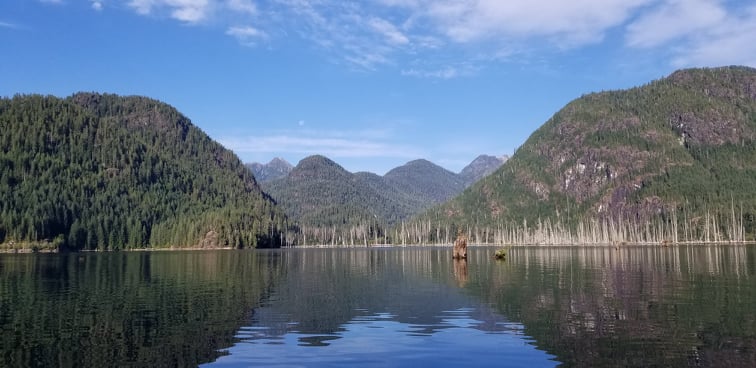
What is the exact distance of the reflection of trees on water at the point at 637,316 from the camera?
33812 mm

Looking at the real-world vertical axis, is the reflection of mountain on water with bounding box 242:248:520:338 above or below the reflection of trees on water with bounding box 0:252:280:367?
below

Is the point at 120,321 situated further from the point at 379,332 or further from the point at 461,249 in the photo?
the point at 461,249

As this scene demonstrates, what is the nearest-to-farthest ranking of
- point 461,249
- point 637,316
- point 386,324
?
point 386,324
point 637,316
point 461,249

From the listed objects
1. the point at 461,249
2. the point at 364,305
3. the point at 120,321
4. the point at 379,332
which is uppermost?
the point at 461,249

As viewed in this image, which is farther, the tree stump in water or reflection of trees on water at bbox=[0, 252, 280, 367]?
the tree stump in water

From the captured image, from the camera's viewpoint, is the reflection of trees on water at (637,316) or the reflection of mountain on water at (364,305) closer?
the reflection of trees on water at (637,316)

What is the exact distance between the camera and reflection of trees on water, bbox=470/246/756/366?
111 ft

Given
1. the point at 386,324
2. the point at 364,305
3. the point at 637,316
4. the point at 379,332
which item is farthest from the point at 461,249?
the point at 379,332

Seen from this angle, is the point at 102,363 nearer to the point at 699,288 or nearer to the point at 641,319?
the point at 641,319

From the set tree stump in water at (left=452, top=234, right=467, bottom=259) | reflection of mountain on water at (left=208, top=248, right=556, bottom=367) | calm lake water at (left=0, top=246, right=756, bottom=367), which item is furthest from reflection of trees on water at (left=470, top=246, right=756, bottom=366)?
tree stump in water at (left=452, top=234, right=467, bottom=259)

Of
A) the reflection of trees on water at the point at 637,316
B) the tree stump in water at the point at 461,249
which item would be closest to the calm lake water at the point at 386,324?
the reflection of trees on water at the point at 637,316

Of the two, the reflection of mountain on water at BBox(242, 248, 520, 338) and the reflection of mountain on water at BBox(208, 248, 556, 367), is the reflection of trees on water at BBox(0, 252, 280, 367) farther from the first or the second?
the reflection of mountain on water at BBox(242, 248, 520, 338)

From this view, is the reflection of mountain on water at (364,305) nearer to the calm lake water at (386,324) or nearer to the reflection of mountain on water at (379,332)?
the reflection of mountain on water at (379,332)

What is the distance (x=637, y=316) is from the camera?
4738 cm
